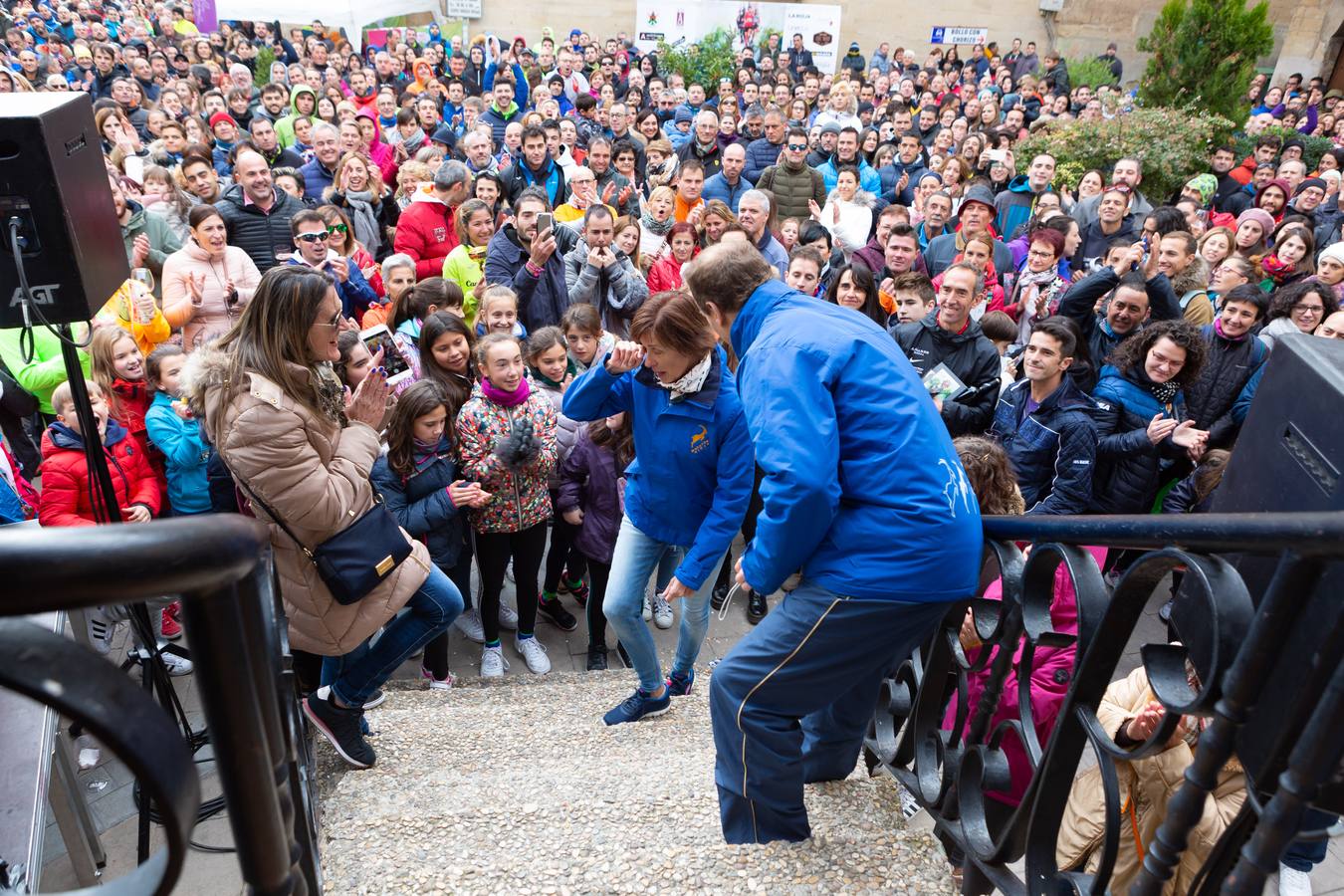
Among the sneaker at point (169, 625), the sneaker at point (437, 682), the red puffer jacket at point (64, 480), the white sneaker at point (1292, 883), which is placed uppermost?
the red puffer jacket at point (64, 480)

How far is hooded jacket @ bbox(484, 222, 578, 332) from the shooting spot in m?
5.79

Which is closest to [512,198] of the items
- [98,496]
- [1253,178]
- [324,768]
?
[98,496]

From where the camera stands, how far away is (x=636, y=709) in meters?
3.75

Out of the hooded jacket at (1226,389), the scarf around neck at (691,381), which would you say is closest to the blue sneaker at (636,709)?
the scarf around neck at (691,381)

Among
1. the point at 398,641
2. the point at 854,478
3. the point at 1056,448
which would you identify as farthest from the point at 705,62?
the point at 854,478

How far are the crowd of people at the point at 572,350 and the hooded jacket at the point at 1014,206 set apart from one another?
0.15ft

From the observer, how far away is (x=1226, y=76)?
44.0 ft

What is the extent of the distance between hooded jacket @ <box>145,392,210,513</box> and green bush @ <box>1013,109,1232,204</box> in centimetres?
970

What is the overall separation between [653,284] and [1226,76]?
1175 cm

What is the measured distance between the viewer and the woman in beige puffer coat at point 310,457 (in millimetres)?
2734

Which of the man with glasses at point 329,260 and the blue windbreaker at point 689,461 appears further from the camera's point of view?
the man with glasses at point 329,260

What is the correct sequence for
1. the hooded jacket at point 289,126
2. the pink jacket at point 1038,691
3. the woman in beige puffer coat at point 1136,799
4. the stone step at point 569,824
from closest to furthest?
the woman in beige puffer coat at point 1136,799 → the stone step at point 569,824 → the pink jacket at point 1038,691 → the hooded jacket at point 289,126

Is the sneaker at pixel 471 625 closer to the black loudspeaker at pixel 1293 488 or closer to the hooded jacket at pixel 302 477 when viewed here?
the hooded jacket at pixel 302 477

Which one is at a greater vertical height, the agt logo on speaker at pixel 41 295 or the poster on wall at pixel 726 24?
the poster on wall at pixel 726 24
